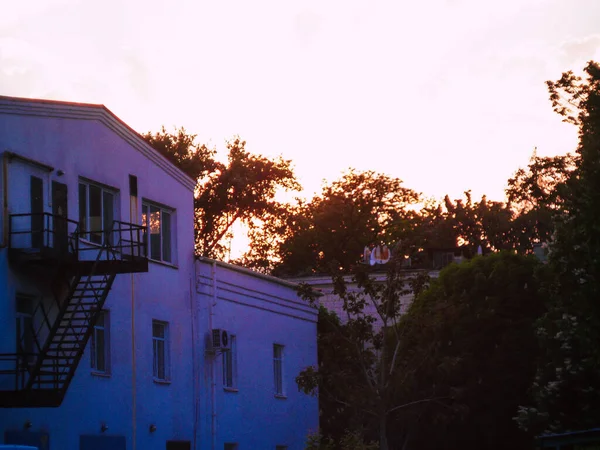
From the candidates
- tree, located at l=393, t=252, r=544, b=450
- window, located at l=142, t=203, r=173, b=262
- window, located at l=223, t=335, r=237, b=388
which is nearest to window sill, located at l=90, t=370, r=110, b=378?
window, located at l=142, t=203, r=173, b=262

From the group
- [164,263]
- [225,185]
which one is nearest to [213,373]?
[164,263]

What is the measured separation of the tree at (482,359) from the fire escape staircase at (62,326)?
1987 centimetres

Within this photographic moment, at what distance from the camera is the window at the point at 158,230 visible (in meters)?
32.7

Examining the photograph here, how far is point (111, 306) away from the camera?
29.2 metres

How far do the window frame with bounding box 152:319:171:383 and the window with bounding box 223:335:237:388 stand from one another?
4.03 metres

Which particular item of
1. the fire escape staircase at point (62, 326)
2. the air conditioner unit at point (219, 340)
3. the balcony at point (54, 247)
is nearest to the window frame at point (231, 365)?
the air conditioner unit at point (219, 340)

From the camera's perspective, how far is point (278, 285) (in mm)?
41094

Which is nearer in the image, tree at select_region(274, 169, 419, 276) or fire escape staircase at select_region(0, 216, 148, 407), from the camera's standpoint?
fire escape staircase at select_region(0, 216, 148, 407)

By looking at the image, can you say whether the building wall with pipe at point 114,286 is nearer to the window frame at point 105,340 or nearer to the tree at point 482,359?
the window frame at point 105,340

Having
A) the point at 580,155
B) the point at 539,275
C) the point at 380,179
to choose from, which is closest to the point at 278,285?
the point at 539,275

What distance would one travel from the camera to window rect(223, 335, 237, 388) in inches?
1443

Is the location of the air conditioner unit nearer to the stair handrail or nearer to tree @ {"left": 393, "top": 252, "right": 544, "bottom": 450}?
the stair handrail

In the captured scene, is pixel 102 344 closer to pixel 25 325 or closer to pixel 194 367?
pixel 25 325

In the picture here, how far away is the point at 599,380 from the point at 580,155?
6.96m
